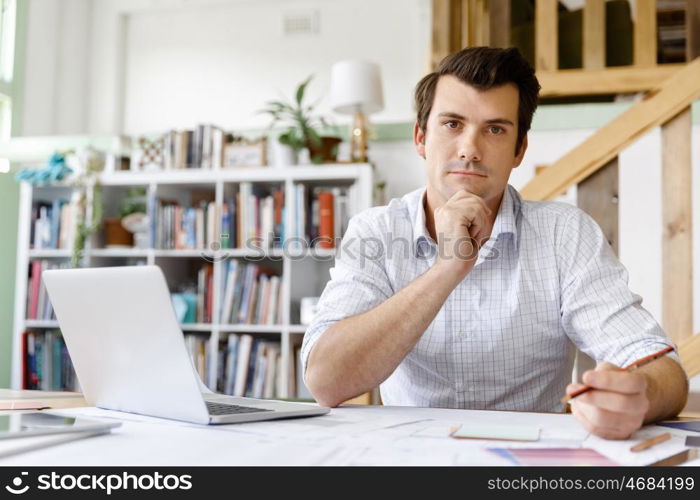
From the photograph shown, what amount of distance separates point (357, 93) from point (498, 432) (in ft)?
9.08

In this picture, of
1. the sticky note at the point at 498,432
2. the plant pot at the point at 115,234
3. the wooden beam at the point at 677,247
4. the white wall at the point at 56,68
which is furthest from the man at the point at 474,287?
the white wall at the point at 56,68

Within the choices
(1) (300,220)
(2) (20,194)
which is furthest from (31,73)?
(1) (300,220)

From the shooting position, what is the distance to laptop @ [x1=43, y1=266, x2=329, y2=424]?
89cm

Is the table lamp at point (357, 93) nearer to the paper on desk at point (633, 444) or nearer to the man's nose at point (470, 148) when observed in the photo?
the man's nose at point (470, 148)

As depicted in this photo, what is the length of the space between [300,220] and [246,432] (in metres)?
2.50

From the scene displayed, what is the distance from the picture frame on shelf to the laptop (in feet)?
8.00

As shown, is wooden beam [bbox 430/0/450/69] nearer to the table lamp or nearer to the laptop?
the table lamp

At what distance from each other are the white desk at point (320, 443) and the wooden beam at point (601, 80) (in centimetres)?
242

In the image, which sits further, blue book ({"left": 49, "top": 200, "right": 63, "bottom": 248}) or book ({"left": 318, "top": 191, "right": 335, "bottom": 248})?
blue book ({"left": 49, "top": 200, "right": 63, "bottom": 248})

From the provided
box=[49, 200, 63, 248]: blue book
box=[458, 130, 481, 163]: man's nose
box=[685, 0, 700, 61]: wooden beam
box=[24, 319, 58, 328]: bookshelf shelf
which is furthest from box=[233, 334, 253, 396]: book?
box=[685, 0, 700, 61]: wooden beam

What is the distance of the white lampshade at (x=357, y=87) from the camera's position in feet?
11.3

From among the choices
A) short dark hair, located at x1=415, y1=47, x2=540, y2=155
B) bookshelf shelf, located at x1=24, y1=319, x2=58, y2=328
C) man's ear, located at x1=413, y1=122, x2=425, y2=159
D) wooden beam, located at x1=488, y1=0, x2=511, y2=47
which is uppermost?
wooden beam, located at x1=488, y1=0, x2=511, y2=47

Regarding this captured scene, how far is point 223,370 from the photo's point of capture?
341 centimetres
